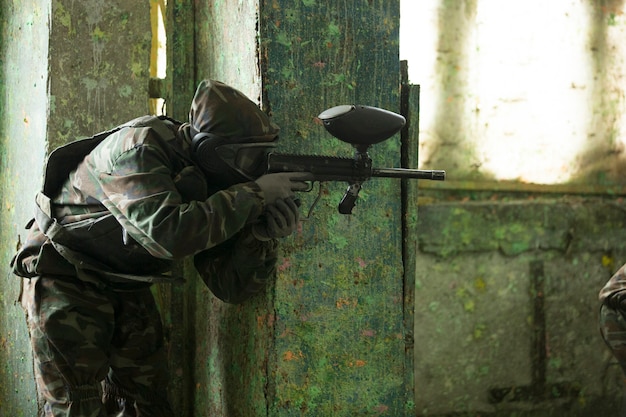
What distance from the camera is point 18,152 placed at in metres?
3.07

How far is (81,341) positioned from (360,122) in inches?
41.0

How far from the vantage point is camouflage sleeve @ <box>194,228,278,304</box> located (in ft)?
7.47

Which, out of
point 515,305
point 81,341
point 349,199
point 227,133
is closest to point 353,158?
point 349,199

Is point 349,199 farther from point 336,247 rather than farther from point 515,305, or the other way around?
point 515,305

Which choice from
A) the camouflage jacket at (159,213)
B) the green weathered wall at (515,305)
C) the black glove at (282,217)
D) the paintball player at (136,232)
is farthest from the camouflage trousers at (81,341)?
the green weathered wall at (515,305)

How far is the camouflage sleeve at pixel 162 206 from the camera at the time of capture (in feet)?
6.55

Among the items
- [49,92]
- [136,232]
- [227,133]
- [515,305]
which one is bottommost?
[515,305]

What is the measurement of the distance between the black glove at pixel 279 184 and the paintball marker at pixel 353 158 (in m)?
0.03

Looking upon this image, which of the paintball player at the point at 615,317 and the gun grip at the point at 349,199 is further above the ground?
the gun grip at the point at 349,199

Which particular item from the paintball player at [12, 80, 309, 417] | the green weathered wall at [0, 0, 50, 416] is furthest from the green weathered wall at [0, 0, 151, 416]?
the paintball player at [12, 80, 309, 417]

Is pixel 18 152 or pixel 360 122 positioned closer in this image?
pixel 360 122

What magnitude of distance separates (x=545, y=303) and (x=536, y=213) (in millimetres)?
→ 511

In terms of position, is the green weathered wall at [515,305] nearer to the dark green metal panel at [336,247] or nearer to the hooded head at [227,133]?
the dark green metal panel at [336,247]

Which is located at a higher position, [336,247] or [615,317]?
[336,247]
